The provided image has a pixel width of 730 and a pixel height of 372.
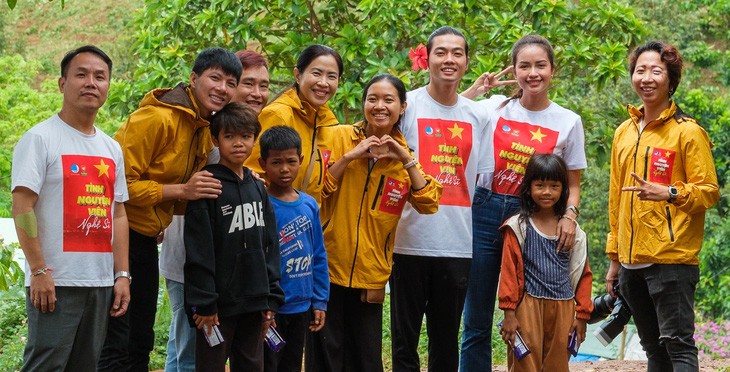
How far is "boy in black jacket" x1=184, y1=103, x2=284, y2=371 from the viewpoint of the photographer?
4105mm

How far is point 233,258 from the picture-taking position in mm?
4184

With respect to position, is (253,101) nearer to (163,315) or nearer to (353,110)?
(163,315)

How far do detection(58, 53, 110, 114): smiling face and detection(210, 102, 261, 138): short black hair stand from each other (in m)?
0.50

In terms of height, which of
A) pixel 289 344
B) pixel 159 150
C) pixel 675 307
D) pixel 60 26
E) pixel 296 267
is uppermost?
pixel 60 26

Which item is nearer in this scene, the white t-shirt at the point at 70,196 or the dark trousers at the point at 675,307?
the white t-shirt at the point at 70,196

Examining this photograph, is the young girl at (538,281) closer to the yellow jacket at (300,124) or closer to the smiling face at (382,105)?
the smiling face at (382,105)

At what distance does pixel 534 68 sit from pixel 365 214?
4.03 ft

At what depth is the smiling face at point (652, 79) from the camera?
16.6 ft

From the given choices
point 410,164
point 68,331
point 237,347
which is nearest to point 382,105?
point 410,164

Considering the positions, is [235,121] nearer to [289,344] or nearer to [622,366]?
[289,344]

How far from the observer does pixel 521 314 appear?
4973 mm

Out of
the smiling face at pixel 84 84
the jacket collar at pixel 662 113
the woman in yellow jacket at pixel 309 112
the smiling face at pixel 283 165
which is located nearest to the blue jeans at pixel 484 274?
the jacket collar at pixel 662 113

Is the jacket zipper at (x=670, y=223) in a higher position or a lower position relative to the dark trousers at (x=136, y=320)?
higher

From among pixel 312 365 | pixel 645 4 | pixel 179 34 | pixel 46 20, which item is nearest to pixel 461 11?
pixel 179 34
